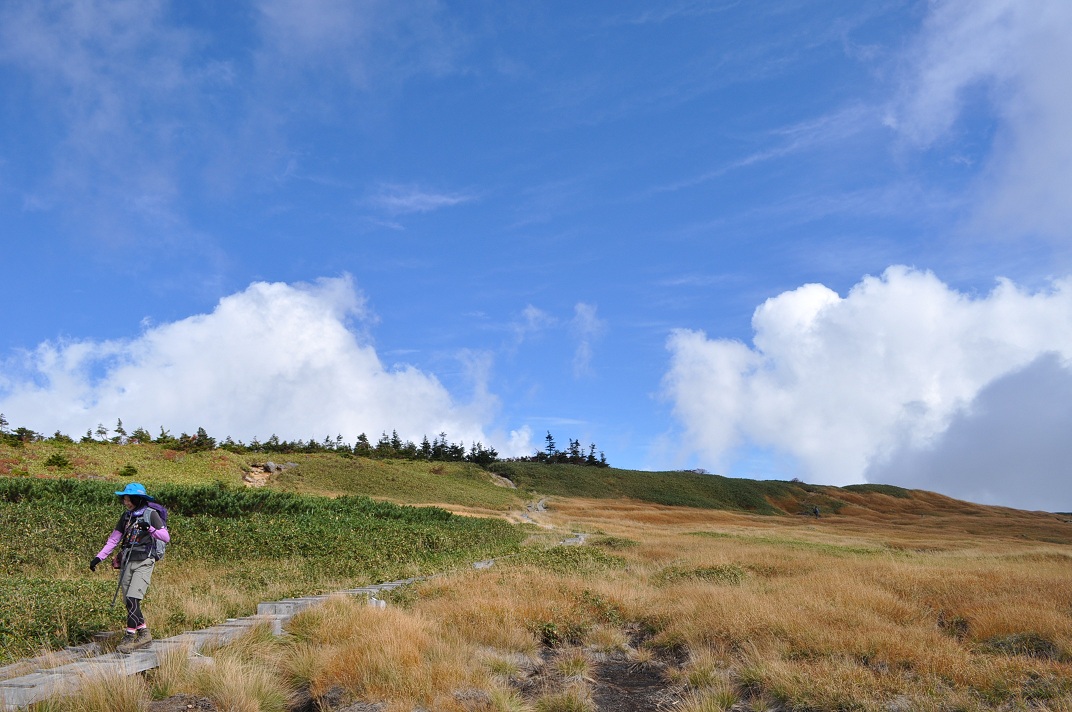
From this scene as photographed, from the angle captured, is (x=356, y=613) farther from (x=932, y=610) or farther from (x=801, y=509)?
(x=801, y=509)

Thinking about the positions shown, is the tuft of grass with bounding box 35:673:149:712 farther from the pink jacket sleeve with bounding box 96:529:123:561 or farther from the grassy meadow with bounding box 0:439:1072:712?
the pink jacket sleeve with bounding box 96:529:123:561

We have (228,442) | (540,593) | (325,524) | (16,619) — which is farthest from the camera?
(228,442)

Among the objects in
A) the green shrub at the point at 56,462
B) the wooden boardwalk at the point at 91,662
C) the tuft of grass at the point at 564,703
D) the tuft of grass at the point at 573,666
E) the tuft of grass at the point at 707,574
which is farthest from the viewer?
the green shrub at the point at 56,462

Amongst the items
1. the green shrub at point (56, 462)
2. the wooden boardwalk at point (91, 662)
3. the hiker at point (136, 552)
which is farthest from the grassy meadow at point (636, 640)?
the green shrub at point (56, 462)

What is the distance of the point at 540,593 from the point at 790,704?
20.7ft

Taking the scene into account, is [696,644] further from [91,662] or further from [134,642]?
[91,662]

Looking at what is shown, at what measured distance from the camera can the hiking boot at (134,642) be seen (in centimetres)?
837

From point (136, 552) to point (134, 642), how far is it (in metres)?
1.21

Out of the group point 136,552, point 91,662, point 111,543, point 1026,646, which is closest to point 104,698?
point 91,662

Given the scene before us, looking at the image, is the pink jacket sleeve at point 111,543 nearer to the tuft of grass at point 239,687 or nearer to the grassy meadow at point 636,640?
the grassy meadow at point 636,640

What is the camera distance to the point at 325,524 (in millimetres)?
24500

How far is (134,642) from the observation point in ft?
28.0

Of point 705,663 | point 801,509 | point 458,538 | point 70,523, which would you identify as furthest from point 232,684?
point 801,509

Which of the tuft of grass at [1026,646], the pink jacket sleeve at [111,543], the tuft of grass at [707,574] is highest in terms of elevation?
the pink jacket sleeve at [111,543]
